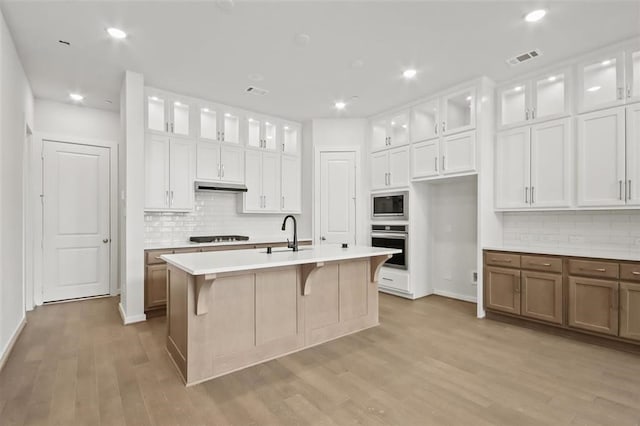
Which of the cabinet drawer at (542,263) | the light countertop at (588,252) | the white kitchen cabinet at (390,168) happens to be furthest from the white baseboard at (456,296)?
the white kitchen cabinet at (390,168)

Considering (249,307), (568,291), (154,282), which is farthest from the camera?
(154,282)

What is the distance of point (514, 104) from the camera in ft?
13.1

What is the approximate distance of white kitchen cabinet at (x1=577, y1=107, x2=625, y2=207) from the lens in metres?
3.15

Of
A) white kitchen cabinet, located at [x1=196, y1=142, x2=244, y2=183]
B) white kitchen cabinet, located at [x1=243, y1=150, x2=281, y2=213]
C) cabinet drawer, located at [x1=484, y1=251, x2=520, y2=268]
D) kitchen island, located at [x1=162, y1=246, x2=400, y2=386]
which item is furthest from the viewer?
white kitchen cabinet, located at [x1=243, y1=150, x2=281, y2=213]

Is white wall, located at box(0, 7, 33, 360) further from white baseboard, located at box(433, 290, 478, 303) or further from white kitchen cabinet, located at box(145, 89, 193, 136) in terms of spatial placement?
white baseboard, located at box(433, 290, 478, 303)

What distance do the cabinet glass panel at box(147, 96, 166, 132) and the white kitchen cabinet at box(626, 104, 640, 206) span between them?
5365 millimetres

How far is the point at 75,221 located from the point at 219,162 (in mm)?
2321

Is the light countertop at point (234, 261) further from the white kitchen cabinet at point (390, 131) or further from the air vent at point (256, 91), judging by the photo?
the white kitchen cabinet at point (390, 131)

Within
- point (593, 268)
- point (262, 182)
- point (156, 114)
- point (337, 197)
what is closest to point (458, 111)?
point (337, 197)

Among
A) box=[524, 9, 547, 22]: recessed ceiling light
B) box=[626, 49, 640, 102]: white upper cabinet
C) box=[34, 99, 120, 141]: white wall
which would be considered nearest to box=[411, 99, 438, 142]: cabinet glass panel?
box=[524, 9, 547, 22]: recessed ceiling light

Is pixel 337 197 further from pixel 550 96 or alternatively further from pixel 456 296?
pixel 550 96

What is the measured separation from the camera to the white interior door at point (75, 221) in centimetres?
459

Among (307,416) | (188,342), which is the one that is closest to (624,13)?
(307,416)

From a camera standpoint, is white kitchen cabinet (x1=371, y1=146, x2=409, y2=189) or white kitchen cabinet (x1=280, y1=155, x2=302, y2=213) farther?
white kitchen cabinet (x1=280, y1=155, x2=302, y2=213)
